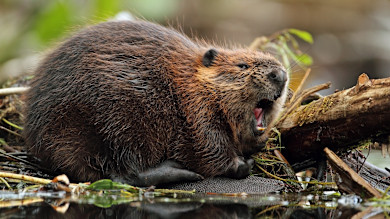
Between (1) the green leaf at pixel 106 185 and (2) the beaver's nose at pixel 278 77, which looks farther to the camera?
(2) the beaver's nose at pixel 278 77

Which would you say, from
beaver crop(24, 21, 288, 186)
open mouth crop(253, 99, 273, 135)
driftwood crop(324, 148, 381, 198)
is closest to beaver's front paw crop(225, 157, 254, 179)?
beaver crop(24, 21, 288, 186)

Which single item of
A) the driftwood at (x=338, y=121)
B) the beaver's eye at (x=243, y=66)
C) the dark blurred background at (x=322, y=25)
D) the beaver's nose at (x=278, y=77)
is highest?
the dark blurred background at (x=322, y=25)

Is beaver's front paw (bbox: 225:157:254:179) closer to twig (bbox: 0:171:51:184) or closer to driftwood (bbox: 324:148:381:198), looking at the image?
driftwood (bbox: 324:148:381:198)

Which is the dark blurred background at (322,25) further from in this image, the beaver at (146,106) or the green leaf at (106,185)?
the green leaf at (106,185)

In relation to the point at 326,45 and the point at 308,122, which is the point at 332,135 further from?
the point at 326,45

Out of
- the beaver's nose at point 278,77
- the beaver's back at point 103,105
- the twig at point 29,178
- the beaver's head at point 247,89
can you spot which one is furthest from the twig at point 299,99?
the twig at point 29,178

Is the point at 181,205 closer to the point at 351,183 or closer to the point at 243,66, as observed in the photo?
the point at 351,183

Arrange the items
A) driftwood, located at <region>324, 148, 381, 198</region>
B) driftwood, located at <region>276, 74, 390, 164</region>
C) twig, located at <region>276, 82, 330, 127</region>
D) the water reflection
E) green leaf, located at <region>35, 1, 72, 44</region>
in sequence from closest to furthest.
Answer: the water reflection → driftwood, located at <region>324, 148, 381, 198</region> → driftwood, located at <region>276, 74, 390, 164</region> → twig, located at <region>276, 82, 330, 127</region> → green leaf, located at <region>35, 1, 72, 44</region>

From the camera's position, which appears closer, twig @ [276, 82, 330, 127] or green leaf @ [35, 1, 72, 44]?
twig @ [276, 82, 330, 127]
